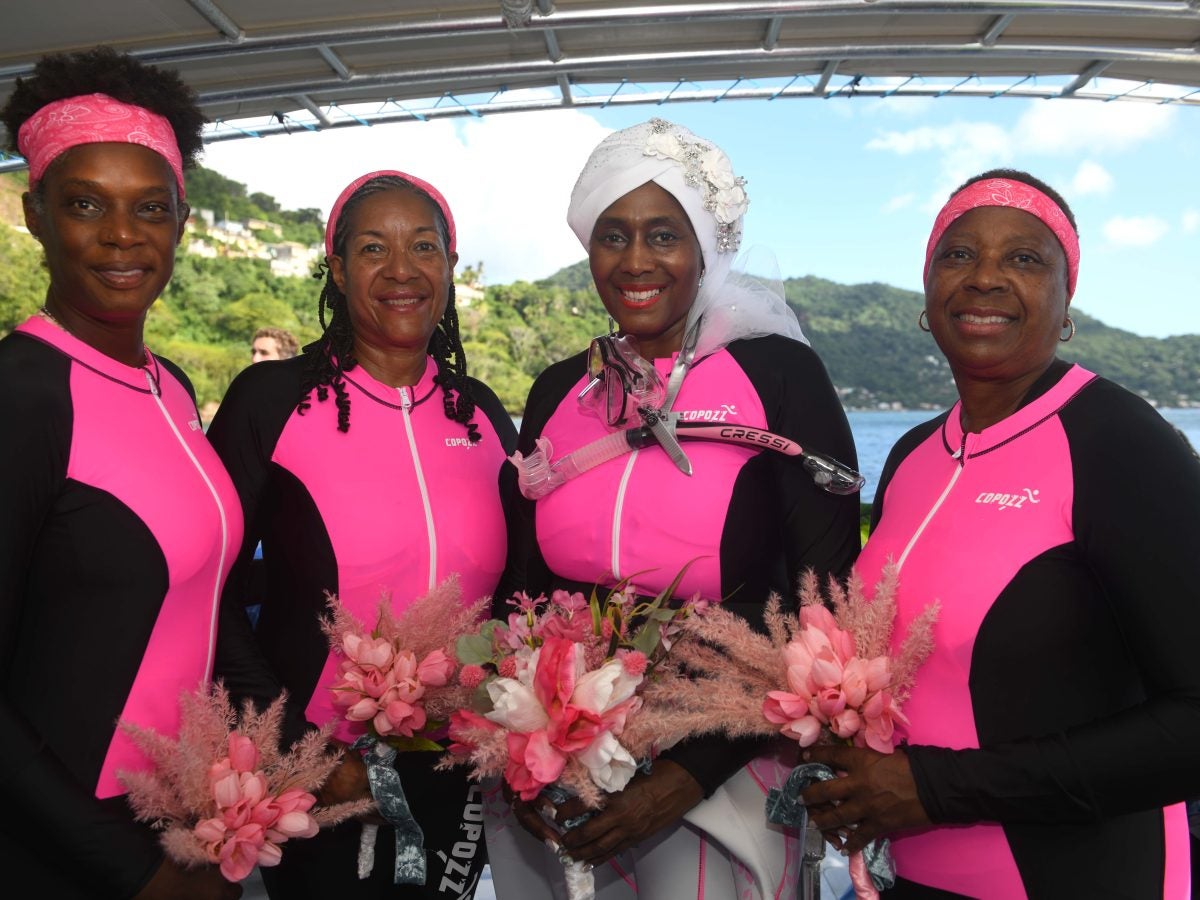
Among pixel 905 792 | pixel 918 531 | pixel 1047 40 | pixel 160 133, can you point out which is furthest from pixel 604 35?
pixel 905 792

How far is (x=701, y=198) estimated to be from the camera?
7.86 feet

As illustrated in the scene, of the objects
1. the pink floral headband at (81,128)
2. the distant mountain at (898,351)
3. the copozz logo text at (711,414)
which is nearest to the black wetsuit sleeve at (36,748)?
the pink floral headband at (81,128)

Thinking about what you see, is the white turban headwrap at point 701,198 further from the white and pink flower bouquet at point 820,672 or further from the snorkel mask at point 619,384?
the white and pink flower bouquet at point 820,672

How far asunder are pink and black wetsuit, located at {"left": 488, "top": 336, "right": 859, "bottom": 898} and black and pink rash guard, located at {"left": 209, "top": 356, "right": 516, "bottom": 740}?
0.31 m

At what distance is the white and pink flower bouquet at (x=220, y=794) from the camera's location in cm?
169

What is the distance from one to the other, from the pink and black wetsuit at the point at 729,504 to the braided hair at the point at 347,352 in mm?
523

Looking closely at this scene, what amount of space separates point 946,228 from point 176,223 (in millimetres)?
1820

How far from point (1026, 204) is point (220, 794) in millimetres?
2022

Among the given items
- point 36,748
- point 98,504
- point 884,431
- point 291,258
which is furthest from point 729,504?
point 884,431

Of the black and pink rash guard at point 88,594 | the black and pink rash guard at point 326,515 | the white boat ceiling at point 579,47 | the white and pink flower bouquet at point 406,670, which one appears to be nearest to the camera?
the black and pink rash guard at point 88,594

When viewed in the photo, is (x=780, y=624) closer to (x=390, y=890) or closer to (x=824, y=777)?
(x=824, y=777)

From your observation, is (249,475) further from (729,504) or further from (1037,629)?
(1037,629)

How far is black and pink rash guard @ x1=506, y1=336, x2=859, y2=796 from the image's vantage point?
2195 mm

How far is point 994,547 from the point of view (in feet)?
5.82
